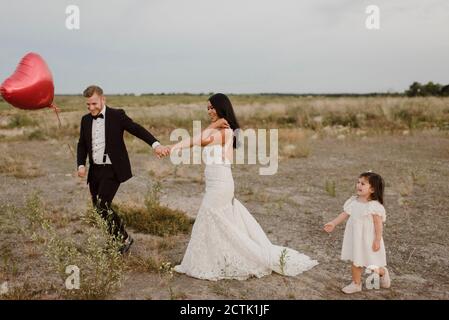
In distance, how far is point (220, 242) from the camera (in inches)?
189

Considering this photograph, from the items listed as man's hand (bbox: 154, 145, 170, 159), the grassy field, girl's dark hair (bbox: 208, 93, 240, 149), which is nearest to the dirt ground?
the grassy field

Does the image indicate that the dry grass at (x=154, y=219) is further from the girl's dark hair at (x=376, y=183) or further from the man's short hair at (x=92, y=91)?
the girl's dark hair at (x=376, y=183)

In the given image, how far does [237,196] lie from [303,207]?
149 centimetres

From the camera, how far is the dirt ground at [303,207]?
456 cm

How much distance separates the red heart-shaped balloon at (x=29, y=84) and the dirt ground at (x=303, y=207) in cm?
181

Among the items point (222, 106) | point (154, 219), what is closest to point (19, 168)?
point (154, 219)

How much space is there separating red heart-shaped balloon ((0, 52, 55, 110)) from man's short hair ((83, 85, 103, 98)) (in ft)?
1.67

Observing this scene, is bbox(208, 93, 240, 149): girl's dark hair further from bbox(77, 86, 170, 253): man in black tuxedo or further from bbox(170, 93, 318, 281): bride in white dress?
bbox(77, 86, 170, 253): man in black tuxedo

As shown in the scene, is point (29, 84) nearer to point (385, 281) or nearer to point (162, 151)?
point (162, 151)

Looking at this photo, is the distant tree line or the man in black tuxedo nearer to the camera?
the man in black tuxedo

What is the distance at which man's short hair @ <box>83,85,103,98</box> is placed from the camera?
504 cm
